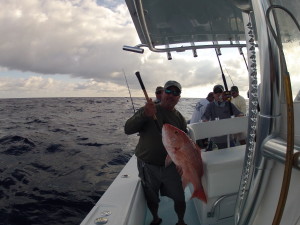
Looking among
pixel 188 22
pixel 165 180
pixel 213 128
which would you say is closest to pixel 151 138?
pixel 165 180

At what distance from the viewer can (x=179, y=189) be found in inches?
99.0

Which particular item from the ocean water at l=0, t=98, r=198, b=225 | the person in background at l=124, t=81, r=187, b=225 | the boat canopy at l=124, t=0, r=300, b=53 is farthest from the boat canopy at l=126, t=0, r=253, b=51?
the ocean water at l=0, t=98, r=198, b=225

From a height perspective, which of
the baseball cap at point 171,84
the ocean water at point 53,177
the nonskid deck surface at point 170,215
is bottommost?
the ocean water at point 53,177

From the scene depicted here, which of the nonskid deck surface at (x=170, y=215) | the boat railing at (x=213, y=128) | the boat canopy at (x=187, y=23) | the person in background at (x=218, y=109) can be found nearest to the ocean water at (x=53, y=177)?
the nonskid deck surface at (x=170, y=215)

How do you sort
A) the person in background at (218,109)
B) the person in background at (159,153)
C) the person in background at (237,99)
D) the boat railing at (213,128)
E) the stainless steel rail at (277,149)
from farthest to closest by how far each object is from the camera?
the person in background at (237,99)
the person in background at (218,109)
the boat railing at (213,128)
the person in background at (159,153)
the stainless steel rail at (277,149)

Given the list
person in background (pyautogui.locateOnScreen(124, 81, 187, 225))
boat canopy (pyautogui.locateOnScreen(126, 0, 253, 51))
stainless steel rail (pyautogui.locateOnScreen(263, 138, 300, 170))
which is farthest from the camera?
person in background (pyautogui.locateOnScreen(124, 81, 187, 225))

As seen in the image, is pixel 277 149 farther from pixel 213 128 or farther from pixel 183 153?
A: pixel 213 128

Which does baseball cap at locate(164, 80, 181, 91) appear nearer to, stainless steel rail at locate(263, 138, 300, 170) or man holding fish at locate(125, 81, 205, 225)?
man holding fish at locate(125, 81, 205, 225)

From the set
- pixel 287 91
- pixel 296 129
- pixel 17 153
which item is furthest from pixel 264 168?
pixel 17 153

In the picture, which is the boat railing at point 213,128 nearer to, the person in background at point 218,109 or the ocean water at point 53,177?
the person in background at point 218,109

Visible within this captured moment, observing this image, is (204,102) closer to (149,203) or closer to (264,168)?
(149,203)

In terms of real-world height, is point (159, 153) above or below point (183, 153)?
below

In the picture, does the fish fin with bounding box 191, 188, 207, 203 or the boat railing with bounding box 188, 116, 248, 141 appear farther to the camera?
the boat railing with bounding box 188, 116, 248, 141

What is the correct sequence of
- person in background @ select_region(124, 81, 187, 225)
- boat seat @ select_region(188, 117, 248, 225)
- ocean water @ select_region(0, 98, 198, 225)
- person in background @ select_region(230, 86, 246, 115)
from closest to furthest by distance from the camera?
boat seat @ select_region(188, 117, 248, 225), person in background @ select_region(124, 81, 187, 225), ocean water @ select_region(0, 98, 198, 225), person in background @ select_region(230, 86, 246, 115)
